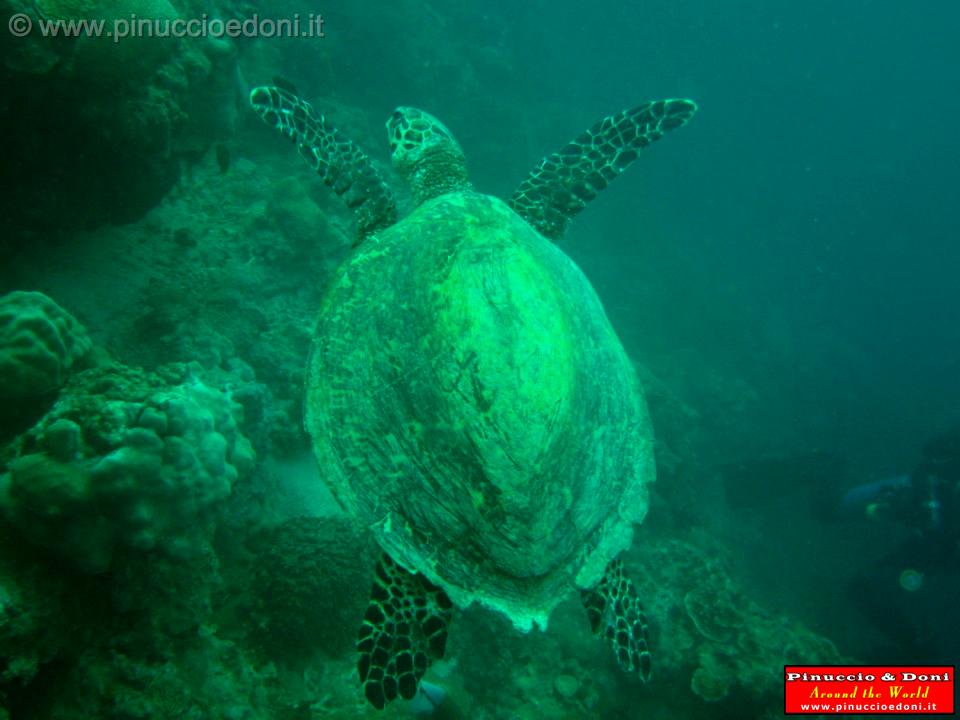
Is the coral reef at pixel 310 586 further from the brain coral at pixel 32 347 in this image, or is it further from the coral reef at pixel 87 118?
the coral reef at pixel 87 118

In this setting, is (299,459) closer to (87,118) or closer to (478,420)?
(478,420)

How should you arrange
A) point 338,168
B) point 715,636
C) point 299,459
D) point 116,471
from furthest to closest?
point 715,636, point 299,459, point 338,168, point 116,471

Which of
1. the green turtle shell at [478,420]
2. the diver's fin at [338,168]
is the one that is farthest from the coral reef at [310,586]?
the diver's fin at [338,168]

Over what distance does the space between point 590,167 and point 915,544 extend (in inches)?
556

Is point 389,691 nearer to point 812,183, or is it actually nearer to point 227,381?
point 227,381

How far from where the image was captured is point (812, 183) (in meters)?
53.6

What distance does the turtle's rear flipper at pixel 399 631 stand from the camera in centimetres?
298

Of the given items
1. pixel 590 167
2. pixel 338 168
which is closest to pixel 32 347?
pixel 338 168

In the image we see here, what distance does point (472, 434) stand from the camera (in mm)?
2805

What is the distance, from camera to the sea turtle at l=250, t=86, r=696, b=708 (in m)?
2.83

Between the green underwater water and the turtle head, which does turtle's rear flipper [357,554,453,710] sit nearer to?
the green underwater water

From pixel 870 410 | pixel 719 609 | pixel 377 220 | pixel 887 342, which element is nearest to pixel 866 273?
pixel 887 342

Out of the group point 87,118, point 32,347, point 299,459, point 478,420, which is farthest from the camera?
point 299,459

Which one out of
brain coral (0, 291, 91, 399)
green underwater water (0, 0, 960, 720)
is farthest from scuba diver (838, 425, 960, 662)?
brain coral (0, 291, 91, 399)
